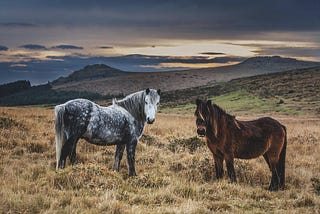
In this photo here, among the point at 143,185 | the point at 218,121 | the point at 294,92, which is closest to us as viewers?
the point at 143,185

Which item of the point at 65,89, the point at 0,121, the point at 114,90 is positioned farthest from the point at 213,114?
the point at 65,89

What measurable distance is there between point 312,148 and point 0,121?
12.4 meters

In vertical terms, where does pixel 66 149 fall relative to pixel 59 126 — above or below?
below

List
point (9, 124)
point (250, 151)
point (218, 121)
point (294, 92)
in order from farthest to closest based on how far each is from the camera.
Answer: point (294, 92) → point (9, 124) → point (250, 151) → point (218, 121)

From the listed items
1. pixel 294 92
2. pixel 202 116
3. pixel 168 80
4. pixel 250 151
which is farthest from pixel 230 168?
pixel 168 80

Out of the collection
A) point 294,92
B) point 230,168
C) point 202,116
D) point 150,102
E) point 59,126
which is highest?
point 150,102

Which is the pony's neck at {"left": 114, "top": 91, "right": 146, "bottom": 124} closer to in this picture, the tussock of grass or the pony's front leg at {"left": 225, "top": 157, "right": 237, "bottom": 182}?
the pony's front leg at {"left": 225, "top": 157, "right": 237, "bottom": 182}

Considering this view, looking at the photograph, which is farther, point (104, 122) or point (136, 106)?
point (136, 106)

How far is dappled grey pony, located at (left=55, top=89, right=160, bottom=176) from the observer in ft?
28.4

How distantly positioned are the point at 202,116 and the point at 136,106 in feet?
6.28

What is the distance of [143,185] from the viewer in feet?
27.2

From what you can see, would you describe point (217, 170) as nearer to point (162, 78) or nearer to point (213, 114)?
point (213, 114)

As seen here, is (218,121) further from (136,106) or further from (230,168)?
(136,106)

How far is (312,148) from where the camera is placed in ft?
47.9
